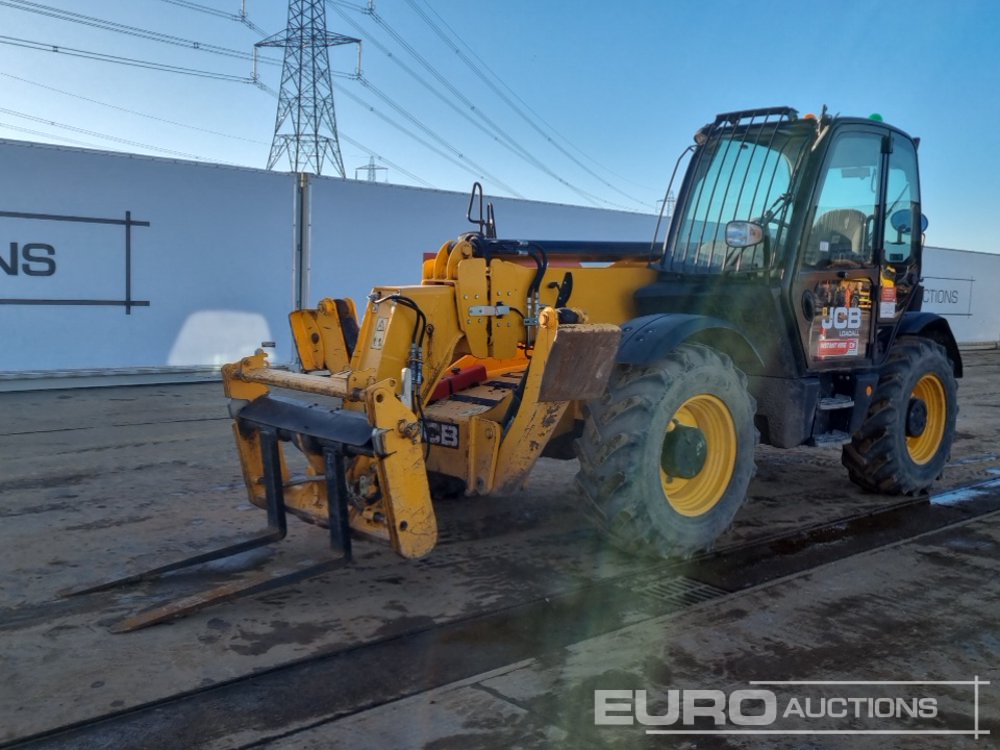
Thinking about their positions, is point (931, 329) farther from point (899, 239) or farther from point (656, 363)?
point (656, 363)

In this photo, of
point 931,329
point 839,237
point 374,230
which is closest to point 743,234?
point 839,237

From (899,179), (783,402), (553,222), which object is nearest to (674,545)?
(783,402)

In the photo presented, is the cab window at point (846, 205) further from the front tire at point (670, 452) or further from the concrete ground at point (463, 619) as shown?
the concrete ground at point (463, 619)

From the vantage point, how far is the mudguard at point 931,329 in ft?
21.7

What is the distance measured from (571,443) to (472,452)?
0.80 metres

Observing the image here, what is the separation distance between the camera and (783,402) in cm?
562

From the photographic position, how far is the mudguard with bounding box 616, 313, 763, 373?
465 centimetres

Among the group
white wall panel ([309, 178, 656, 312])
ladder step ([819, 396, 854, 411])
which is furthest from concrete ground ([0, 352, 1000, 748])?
white wall panel ([309, 178, 656, 312])

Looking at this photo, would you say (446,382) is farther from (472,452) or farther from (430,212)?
(430,212)

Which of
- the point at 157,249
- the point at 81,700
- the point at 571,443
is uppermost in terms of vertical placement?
the point at 157,249

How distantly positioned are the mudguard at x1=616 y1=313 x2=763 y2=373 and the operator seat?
816mm

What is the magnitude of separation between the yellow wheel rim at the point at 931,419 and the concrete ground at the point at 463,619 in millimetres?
629

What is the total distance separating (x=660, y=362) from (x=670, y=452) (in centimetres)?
50

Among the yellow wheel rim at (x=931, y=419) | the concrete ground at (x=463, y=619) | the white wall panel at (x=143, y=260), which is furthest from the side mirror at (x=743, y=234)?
the white wall panel at (x=143, y=260)
